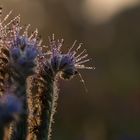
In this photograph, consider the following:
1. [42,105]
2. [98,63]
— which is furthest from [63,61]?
[98,63]

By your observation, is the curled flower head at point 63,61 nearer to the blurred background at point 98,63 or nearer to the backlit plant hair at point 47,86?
the backlit plant hair at point 47,86

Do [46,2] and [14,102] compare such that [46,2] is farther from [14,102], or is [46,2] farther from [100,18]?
[14,102]

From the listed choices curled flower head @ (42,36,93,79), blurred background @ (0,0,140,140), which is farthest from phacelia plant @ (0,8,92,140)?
blurred background @ (0,0,140,140)

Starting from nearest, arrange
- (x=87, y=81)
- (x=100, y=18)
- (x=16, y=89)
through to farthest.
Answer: (x=16, y=89) < (x=87, y=81) < (x=100, y=18)

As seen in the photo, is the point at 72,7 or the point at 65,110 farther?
the point at 72,7

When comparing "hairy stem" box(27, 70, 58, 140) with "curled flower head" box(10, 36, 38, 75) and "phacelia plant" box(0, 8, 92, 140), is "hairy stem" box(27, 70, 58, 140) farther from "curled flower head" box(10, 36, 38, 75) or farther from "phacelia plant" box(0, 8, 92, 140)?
"curled flower head" box(10, 36, 38, 75)

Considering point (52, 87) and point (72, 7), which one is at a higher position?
point (72, 7)

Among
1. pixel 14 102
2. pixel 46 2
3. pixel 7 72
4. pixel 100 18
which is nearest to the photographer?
pixel 14 102

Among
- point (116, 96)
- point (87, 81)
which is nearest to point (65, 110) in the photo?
point (116, 96)
